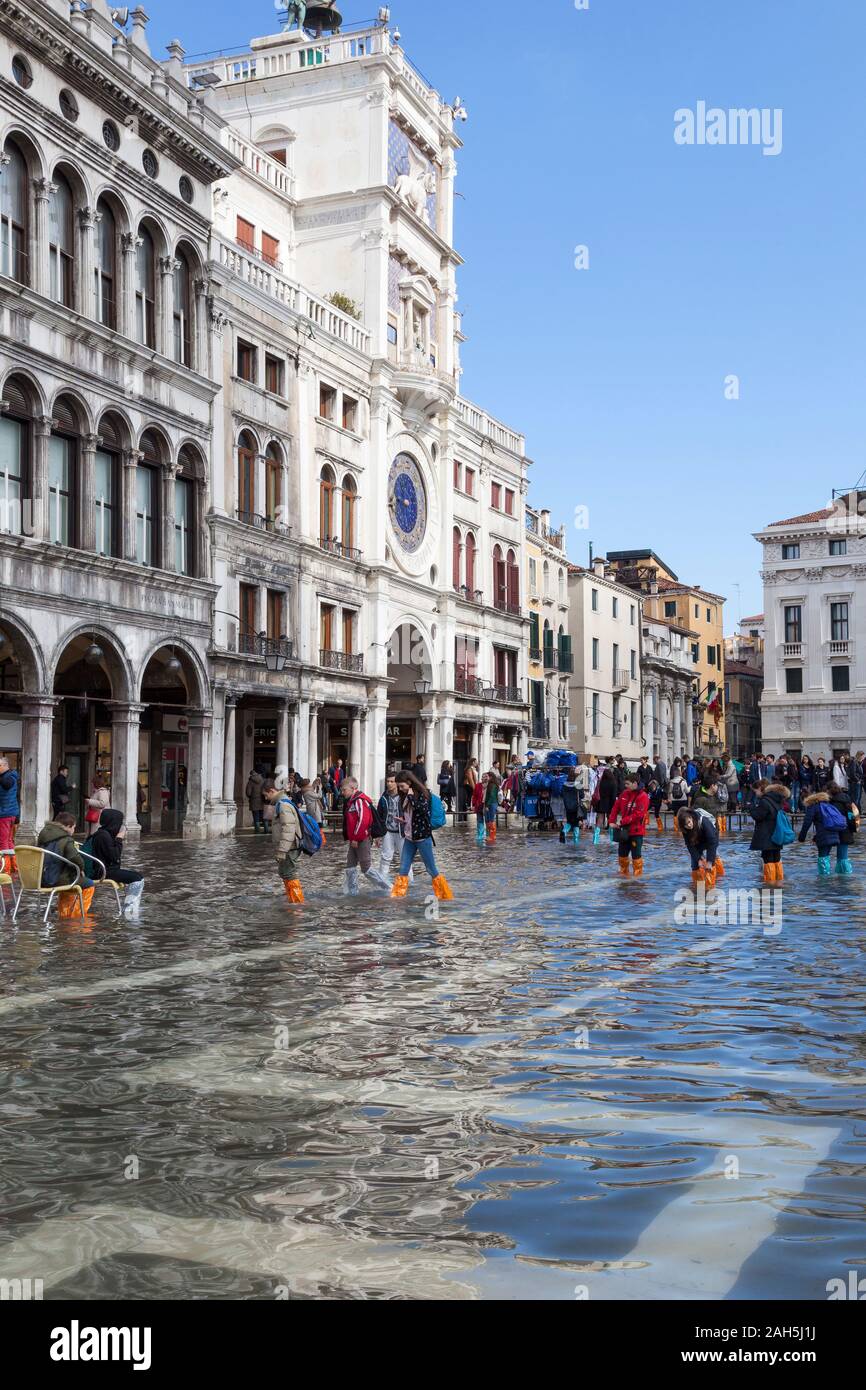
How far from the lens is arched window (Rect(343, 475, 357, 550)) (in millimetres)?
43156

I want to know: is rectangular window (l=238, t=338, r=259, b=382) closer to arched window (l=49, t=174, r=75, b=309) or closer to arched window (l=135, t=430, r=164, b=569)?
arched window (l=135, t=430, r=164, b=569)

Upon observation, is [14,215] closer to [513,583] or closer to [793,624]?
[513,583]

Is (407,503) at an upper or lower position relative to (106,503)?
upper

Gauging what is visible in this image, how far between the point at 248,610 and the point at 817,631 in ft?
164

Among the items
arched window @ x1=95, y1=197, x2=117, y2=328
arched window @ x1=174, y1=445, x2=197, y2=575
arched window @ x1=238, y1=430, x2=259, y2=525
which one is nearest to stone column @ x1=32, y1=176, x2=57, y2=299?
arched window @ x1=95, y1=197, x2=117, y2=328

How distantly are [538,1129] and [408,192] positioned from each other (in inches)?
1786

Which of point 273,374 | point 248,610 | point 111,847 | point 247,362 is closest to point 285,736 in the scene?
point 248,610

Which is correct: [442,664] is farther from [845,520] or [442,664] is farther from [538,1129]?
[538,1129]

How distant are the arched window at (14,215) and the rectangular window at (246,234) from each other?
1493 centimetres

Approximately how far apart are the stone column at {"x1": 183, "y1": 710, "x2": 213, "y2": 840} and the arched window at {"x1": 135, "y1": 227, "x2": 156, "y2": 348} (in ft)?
28.5

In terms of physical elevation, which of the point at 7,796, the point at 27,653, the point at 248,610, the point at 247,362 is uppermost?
the point at 247,362

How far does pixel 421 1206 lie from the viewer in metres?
4.85

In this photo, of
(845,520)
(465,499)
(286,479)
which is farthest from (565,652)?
(286,479)

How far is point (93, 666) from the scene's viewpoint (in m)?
31.9
